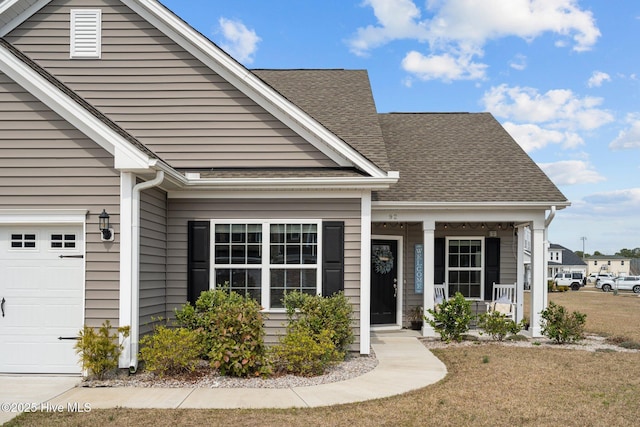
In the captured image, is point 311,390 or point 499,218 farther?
point 499,218

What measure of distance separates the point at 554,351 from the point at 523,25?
7667 millimetres

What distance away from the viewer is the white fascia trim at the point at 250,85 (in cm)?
998

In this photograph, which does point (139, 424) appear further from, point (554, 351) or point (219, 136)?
point (554, 351)

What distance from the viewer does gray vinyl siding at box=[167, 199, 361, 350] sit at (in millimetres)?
9891

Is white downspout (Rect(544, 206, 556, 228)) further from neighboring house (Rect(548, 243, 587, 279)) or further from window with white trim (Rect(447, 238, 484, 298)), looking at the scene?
neighboring house (Rect(548, 243, 587, 279))

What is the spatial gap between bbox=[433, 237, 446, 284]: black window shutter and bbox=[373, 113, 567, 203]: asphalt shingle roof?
1734 millimetres

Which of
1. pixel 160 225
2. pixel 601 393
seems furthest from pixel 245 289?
pixel 601 393

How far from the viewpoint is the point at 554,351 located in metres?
10.7

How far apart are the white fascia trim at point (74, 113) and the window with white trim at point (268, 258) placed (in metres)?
2.21

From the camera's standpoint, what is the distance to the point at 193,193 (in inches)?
388

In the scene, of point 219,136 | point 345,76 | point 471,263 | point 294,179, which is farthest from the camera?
point 345,76

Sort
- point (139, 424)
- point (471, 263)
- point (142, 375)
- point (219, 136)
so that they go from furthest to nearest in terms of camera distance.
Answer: point (471, 263)
point (219, 136)
point (142, 375)
point (139, 424)

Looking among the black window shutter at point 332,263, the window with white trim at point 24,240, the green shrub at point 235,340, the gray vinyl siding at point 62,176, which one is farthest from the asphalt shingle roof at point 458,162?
the window with white trim at point 24,240

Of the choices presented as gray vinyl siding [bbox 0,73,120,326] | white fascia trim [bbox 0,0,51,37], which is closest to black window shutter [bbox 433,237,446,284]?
gray vinyl siding [bbox 0,73,120,326]
